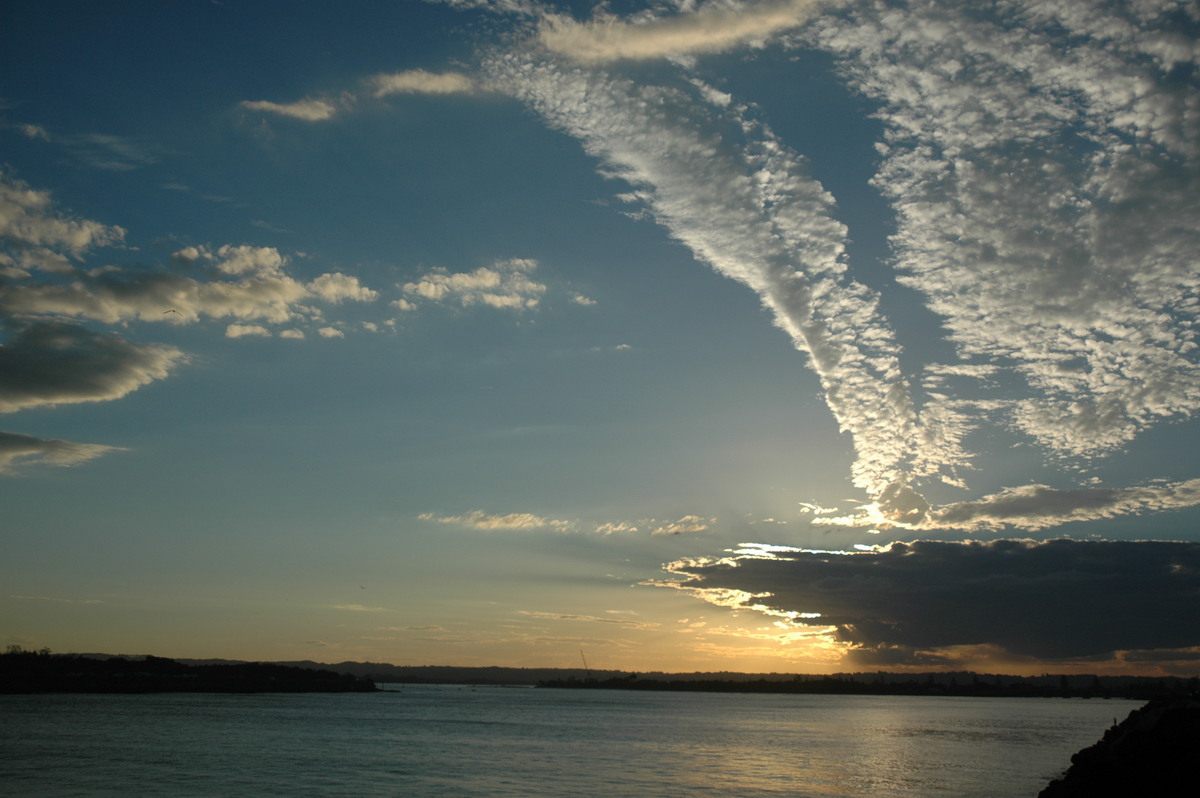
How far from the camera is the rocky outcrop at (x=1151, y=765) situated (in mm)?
→ 33062

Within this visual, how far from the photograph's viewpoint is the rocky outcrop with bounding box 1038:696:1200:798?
33062 millimetres

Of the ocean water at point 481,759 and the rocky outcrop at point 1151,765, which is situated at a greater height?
the rocky outcrop at point 1151,765

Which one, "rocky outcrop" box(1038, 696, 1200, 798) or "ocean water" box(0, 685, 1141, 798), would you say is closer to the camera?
"rocky outcrop" box(1038, 696, 1200, 798)

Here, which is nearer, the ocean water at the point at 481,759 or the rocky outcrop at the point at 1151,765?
the rocky outcrop at the point at 1151,765

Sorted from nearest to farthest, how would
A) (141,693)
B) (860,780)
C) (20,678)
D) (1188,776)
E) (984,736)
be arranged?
(1188,776), (860,780), (984,736), (20,678), (141,693)

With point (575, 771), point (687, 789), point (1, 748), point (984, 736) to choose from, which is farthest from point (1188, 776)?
point (984, 736)

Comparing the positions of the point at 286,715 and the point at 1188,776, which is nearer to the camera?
the point at 1188,776

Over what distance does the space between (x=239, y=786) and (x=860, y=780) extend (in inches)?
1764

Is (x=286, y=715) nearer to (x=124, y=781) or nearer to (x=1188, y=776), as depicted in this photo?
(x=124, y=781)

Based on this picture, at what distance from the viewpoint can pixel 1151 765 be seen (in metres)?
37.5

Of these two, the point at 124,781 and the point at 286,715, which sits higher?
the point at 124,781

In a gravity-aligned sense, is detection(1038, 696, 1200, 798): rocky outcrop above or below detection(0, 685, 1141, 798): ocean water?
above

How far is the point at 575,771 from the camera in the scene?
201ft

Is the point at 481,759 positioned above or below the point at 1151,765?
below
